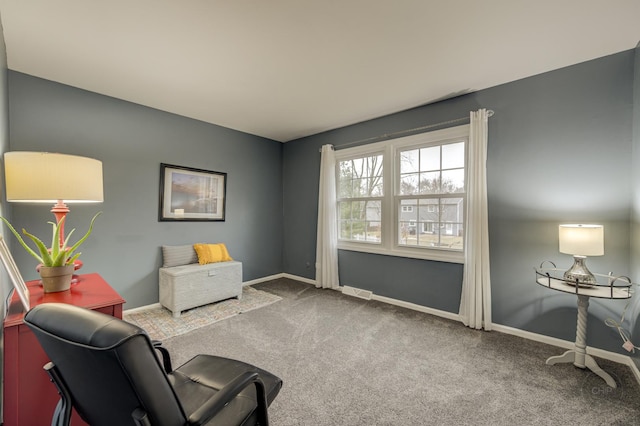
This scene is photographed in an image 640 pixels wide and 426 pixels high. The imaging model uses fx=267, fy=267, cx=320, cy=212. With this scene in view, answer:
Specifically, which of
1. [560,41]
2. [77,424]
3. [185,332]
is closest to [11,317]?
[77,424]

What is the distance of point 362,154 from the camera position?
400 cm

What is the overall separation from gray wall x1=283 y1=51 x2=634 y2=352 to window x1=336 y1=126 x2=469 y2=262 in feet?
0.85

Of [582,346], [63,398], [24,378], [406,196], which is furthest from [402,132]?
[24,378]

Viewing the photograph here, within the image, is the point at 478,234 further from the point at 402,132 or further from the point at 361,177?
the point at 361,177

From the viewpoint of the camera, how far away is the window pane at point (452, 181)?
3.14 meters

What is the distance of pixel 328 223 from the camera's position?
420 cm

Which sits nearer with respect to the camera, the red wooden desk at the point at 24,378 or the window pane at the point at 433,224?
the red wooden desk at the point at 24,378

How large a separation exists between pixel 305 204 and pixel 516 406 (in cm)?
365

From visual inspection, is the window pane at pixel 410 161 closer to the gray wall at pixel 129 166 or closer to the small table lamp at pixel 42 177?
the gray wall at pixel 129 166

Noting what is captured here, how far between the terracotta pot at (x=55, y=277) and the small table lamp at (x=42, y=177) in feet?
1.33

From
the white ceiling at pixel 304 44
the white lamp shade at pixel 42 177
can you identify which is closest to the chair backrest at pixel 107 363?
the white lamp shade at pixel 42 177

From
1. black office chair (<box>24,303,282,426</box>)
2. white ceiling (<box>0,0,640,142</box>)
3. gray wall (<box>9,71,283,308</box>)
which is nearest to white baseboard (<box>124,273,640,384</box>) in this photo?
gray wall (<box>9,71,283,308</box>)

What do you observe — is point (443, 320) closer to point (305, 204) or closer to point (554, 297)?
point (554, 297)

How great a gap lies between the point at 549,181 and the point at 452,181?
0.89 m
